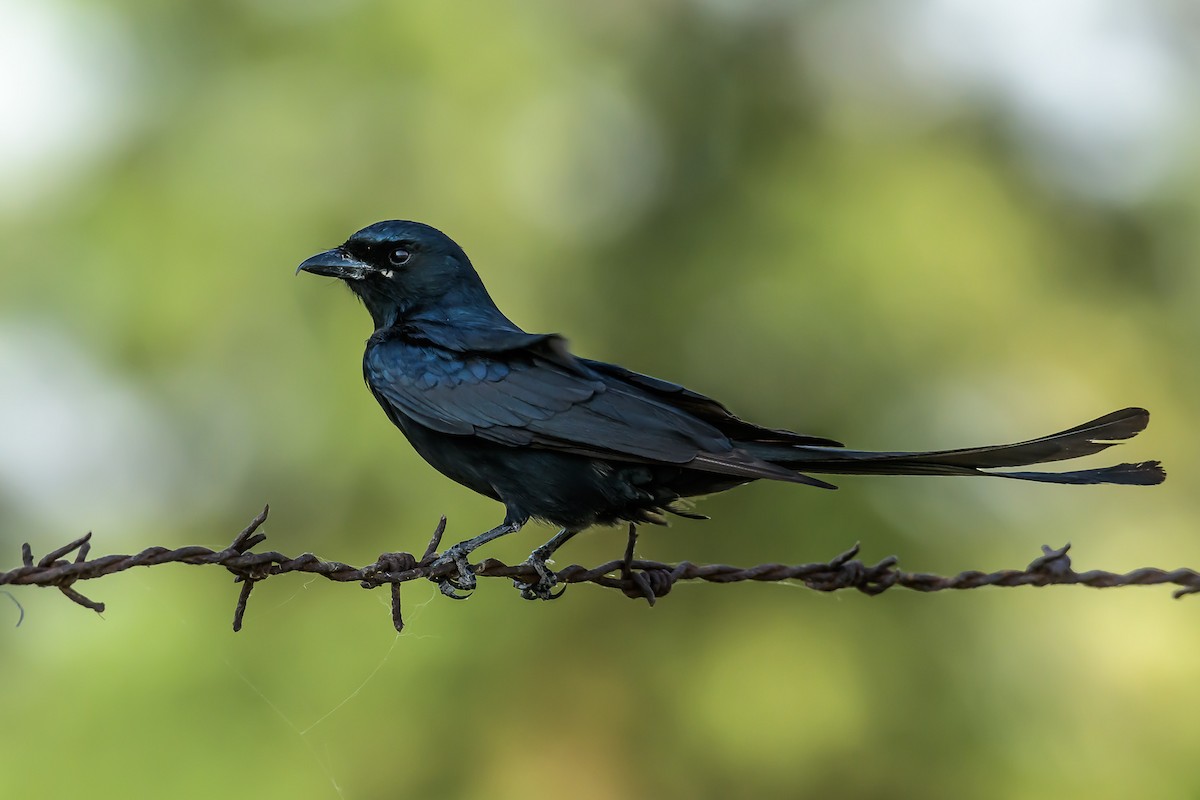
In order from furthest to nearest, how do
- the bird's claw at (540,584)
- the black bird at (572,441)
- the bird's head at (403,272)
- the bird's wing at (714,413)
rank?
the bird's head at (403,272) → the bird's wing at (714,413) → the bird's claw at (540,584) → the black bird at (572,441)

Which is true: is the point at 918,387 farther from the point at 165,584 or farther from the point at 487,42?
the point at 165,584

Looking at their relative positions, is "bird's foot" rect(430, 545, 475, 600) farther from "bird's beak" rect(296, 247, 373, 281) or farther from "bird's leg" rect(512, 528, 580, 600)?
"bird's beak" rect(296, 247, 373, 281)

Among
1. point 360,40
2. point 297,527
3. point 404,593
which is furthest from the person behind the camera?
point 360,40

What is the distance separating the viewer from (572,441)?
14.3 feet

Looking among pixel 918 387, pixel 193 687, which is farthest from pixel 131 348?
pixel 918 387

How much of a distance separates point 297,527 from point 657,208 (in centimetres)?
397

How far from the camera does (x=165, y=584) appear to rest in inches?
340

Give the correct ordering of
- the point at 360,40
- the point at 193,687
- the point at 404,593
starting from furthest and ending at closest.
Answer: the point at 360,40, the point at 404,593, the point at 193,687

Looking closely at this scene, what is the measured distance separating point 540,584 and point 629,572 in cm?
48

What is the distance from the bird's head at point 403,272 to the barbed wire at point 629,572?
158 cm

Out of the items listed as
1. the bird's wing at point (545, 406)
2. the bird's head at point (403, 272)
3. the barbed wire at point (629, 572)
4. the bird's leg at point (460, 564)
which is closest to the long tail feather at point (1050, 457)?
the barbed wire at point (629, 572)

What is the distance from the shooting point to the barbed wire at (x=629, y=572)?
3268 millimetres

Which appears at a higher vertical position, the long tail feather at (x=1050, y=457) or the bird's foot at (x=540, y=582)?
the long tail feather at (x=1050, y=457)

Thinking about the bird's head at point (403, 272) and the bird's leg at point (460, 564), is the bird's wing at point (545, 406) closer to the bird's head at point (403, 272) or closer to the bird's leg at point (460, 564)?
the bird's leg at point (460, 564)
